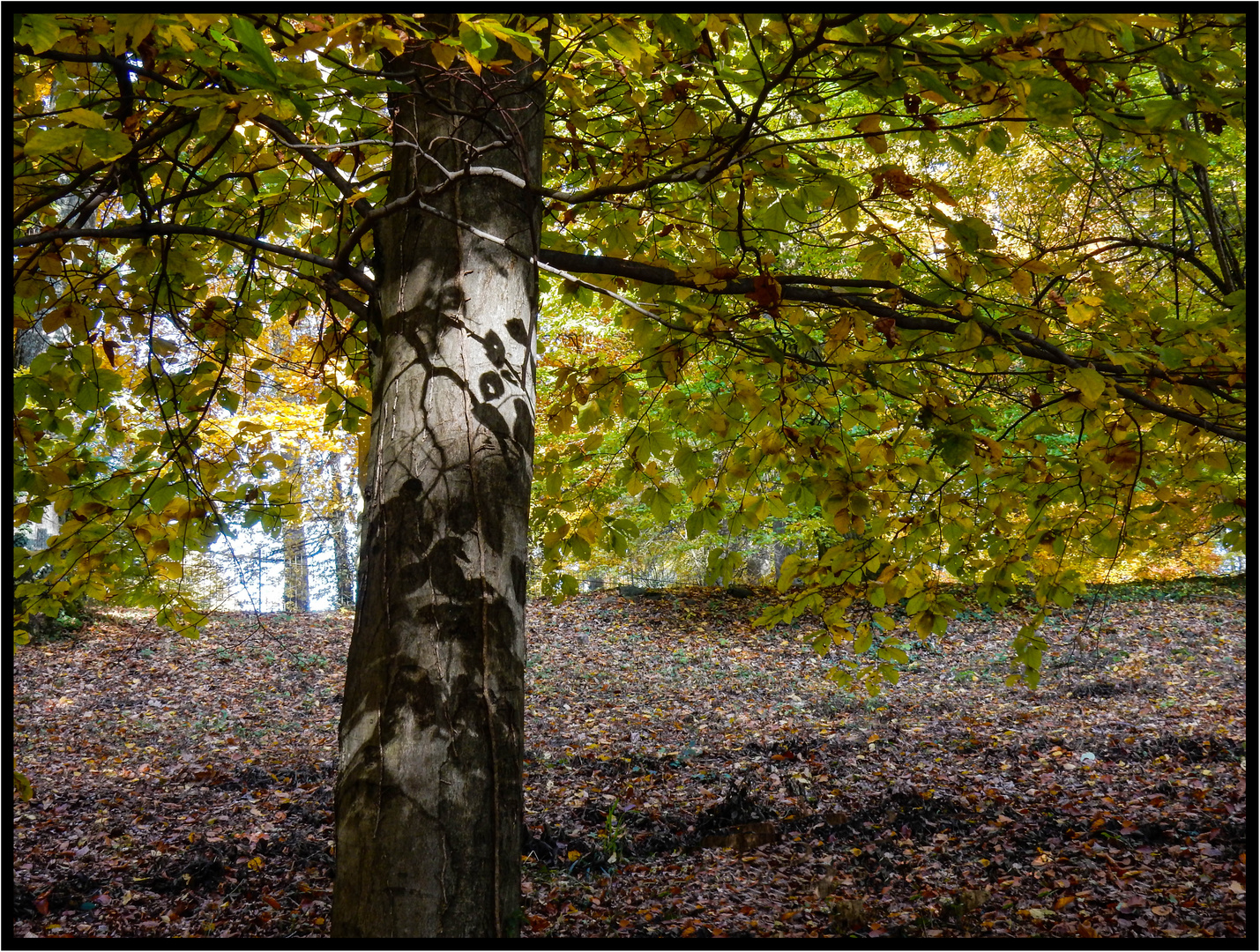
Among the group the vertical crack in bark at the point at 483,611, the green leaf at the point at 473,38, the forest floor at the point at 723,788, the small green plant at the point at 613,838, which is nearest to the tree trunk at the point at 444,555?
the vertical crack in bark at the point at 483,611

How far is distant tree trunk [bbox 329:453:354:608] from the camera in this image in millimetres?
12617

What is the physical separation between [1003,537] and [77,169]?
3.51m

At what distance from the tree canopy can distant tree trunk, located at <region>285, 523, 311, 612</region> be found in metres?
12.3

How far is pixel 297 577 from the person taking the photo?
16672mm

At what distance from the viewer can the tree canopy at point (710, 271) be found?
170cm

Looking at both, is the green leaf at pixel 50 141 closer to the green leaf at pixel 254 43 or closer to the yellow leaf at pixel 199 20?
the yellow leaf at pixel 199 20

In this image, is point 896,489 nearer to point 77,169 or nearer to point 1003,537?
point 1003,537

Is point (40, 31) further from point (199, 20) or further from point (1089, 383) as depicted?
point (1089, 383)

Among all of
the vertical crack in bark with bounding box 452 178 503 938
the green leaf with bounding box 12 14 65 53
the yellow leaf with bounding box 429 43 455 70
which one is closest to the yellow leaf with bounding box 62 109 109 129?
the green leaf with bounding box 12 14 65 53

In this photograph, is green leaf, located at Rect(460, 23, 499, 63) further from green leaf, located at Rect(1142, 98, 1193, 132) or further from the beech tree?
green leaf, located at Rect(1142, 98, 1193, 132)

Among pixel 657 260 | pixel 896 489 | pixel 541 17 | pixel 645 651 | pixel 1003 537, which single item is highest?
pixel 541 17

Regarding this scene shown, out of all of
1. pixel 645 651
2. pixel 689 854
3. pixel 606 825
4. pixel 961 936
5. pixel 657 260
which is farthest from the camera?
pixel 645 651

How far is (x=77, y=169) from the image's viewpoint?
2.01m

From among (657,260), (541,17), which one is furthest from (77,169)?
(657,260)
